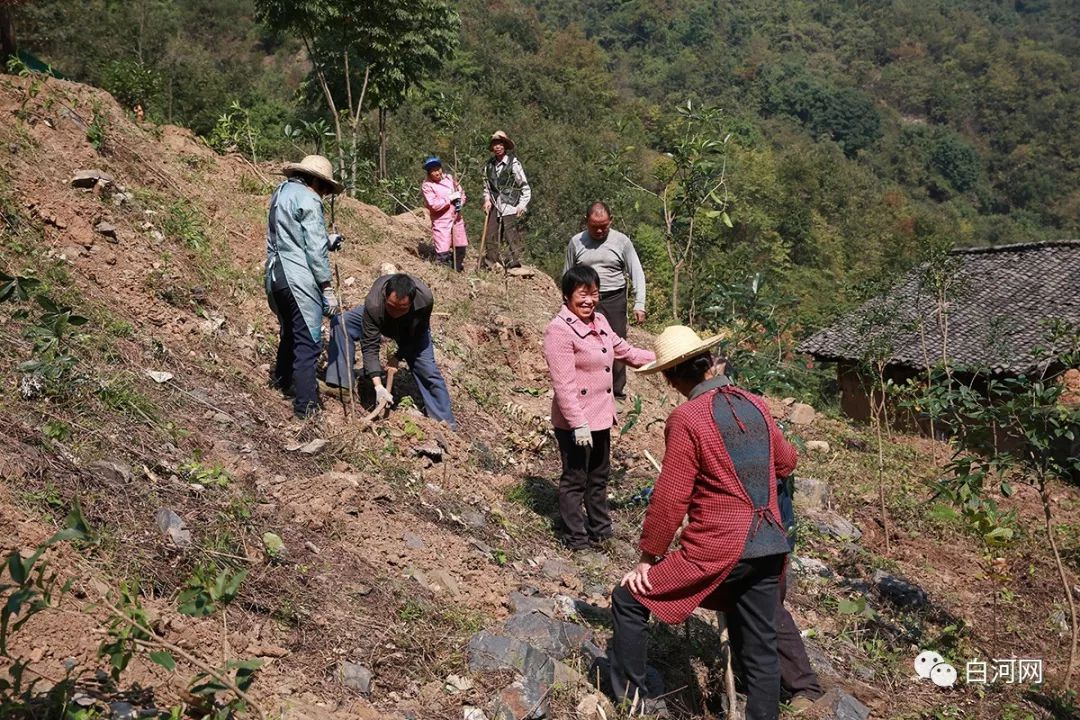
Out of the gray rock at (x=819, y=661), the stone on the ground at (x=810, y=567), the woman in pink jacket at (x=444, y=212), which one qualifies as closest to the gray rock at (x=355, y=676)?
the gray rock at (x=819, y=661)

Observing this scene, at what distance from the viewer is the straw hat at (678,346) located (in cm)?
329

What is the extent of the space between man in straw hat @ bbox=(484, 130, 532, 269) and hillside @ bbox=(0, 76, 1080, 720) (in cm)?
176

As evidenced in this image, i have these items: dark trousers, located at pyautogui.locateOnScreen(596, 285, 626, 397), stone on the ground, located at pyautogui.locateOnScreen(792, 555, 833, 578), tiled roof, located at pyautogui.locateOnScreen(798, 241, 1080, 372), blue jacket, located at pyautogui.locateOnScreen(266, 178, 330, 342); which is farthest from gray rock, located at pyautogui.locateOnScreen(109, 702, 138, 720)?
tiled roof, located at pyautogui.locateOnScreen(798, 241, 1080, 372)

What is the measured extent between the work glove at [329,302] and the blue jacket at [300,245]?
2.1 inches

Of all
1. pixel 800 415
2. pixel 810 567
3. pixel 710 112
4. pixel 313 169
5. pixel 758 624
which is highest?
pixel 710 112

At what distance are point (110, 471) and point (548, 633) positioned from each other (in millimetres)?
1974

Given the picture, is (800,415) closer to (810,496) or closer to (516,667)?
(810,496)

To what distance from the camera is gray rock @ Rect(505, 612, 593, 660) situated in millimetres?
3707

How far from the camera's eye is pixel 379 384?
5.57m

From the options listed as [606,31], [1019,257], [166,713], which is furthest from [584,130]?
[606,31]

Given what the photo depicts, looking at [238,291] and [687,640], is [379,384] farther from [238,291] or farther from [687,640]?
[687,640]

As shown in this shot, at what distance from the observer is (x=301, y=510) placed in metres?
4.18

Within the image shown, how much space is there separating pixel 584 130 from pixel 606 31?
55.8m

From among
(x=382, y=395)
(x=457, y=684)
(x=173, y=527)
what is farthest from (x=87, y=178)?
(x=457, y=684)
